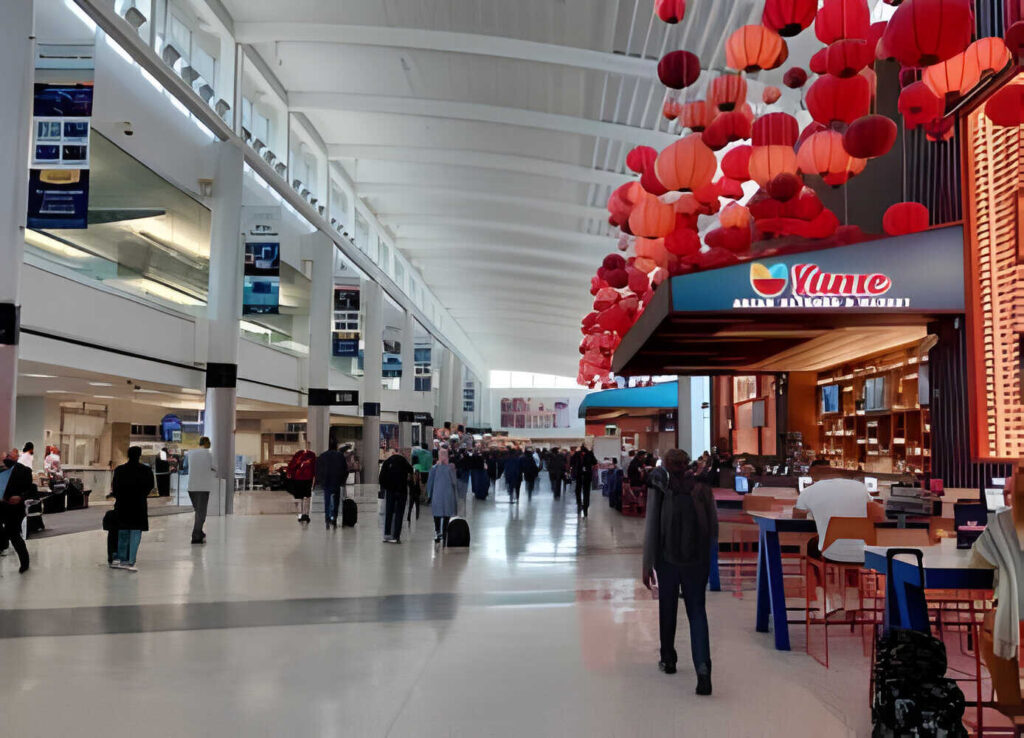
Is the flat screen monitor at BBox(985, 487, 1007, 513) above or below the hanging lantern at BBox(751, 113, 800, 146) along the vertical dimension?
below

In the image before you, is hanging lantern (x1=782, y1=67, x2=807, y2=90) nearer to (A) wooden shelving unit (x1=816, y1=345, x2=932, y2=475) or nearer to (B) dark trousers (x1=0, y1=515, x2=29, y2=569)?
(A) wooden shelving unit (x1=816, y1=345, x2=932, y2=475)

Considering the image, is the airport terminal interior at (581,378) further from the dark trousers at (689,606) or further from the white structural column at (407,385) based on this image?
the white structural column at (407,385)

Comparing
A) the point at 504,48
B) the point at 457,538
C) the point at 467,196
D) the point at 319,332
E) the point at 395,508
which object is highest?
the point at 467,196

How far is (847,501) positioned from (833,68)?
9.70 feet

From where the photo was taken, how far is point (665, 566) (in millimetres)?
5879

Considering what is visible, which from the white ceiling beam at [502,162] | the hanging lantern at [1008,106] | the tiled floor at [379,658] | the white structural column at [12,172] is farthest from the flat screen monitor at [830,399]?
the white structural column at [12,172]

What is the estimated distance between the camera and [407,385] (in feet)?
146

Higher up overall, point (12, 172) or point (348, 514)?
point (12, 172)

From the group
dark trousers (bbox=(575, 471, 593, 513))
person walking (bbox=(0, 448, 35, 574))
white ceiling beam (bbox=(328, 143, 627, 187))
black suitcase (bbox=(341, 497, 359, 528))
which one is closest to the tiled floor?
person walking (bbox=(0, 448, 35, 574))

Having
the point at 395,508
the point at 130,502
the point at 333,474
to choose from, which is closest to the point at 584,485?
the point at 333,474

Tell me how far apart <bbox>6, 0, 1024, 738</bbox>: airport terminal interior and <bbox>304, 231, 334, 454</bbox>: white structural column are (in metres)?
0.15

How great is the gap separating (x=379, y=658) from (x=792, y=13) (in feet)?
16.0

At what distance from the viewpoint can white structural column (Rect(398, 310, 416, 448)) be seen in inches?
1688

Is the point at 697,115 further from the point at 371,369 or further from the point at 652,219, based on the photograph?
the point at 371,369
